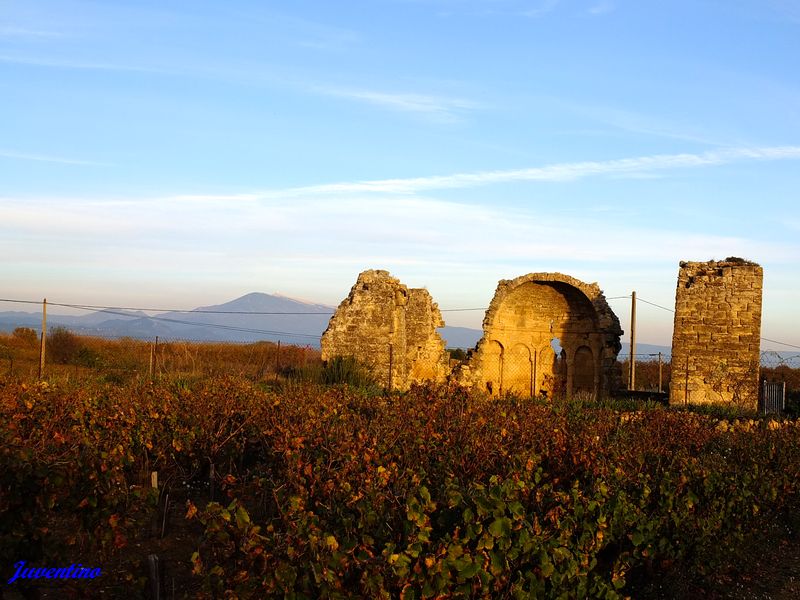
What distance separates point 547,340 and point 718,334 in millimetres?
5791

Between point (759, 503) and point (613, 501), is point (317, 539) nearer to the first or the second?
point (613, 501)

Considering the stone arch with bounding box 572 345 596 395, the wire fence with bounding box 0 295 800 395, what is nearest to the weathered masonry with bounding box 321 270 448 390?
the wire fence with bounding box 0 295 800 395

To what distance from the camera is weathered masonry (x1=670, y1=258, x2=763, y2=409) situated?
16922 millimetres

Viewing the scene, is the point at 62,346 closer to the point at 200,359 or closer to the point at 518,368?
the point at 200,359

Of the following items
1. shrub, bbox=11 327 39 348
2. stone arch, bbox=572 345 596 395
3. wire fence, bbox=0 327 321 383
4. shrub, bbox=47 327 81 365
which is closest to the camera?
stone arch, bbox=572 345 596 395

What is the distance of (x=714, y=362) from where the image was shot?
56.2 feet

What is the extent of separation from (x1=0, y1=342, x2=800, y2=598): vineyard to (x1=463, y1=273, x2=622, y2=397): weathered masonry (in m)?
10.1

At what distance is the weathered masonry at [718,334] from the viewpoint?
16.9 m

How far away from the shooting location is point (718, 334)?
1712 centimetres

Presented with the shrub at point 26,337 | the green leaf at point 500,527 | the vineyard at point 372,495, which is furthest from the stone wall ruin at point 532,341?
the shrub at point 26,337

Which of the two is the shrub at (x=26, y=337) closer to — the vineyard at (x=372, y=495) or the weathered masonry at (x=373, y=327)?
the weathered masonry at (x=373, y=327)

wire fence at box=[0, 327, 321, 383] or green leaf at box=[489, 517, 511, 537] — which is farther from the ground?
green leaf at box=[489, 517, 511, 537]

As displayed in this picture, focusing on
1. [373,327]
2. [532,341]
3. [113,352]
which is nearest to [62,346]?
[113,352]

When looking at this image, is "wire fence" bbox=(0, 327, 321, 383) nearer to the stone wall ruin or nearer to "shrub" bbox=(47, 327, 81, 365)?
"shrub" bbox=(47, 327, 81, 365)
